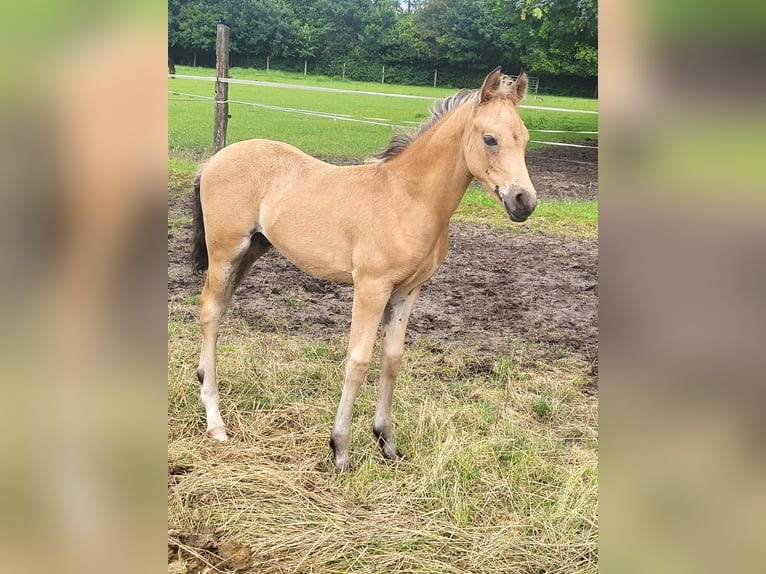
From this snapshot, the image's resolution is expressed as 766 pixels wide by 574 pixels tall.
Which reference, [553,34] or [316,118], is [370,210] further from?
[316,118]

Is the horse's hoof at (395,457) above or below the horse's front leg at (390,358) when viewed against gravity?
below

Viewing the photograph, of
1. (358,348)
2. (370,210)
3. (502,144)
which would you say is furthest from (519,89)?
(358,348)

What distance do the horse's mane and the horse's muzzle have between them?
0.60m

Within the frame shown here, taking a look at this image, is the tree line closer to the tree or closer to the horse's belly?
the tree

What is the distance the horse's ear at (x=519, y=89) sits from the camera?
8.86 ft

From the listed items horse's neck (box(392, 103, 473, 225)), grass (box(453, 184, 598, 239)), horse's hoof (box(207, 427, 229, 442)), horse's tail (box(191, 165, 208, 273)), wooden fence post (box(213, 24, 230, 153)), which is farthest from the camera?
grass (box(453, 184, 598, 239))
